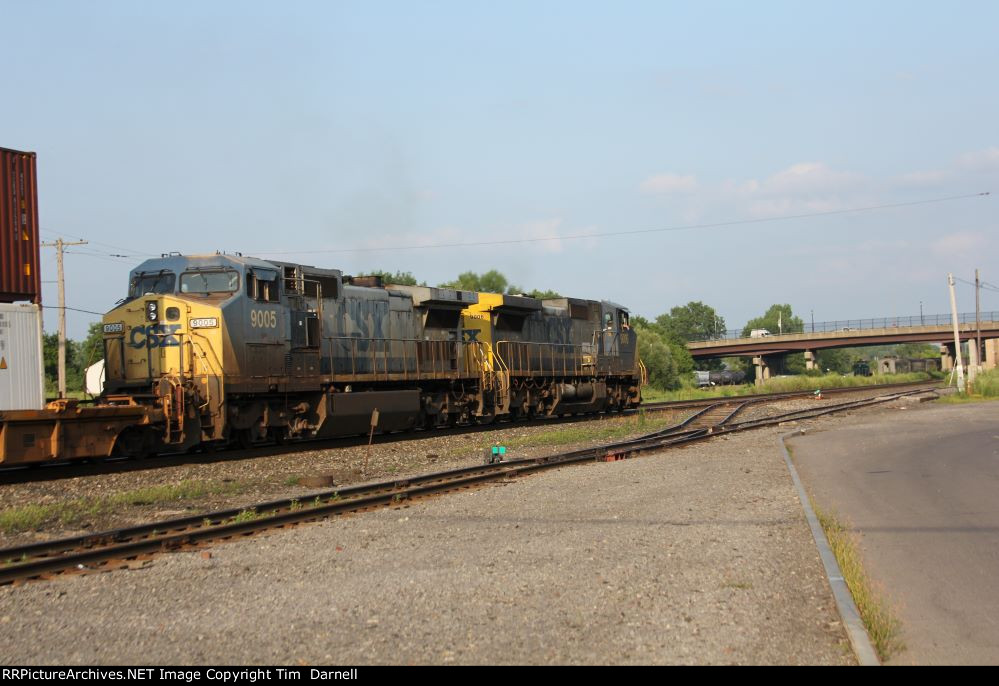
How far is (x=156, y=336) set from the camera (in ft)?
51.2

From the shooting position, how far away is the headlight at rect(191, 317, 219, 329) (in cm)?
1539

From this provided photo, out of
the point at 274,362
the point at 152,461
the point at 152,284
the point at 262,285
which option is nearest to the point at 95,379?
the point at 152,284

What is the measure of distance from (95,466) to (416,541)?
7525 mm

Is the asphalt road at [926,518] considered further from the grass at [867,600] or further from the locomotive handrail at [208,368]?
the locomotive handrail at [208,368]

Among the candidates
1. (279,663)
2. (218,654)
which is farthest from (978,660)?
(218,654)

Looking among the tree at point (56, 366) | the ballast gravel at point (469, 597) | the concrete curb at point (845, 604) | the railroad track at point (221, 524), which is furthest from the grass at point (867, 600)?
the tree at point (56, 366)

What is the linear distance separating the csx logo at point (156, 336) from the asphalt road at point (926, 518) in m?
10.6

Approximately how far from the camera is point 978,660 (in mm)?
4930

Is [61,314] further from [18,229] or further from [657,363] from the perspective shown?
[657,363]

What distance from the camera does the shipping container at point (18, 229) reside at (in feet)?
44.0

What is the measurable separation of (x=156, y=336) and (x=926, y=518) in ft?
40.2

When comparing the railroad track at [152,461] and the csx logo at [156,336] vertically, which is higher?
the csx logo at [156,336]

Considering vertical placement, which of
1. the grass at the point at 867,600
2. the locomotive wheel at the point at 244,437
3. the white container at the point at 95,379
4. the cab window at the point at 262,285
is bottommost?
the grass at the point at 867,600

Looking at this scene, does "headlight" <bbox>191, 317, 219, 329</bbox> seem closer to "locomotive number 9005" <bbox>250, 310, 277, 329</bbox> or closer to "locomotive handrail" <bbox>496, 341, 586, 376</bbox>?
"locomotive number 9005" <bbox>250, 310, 277, 329</bbox>
